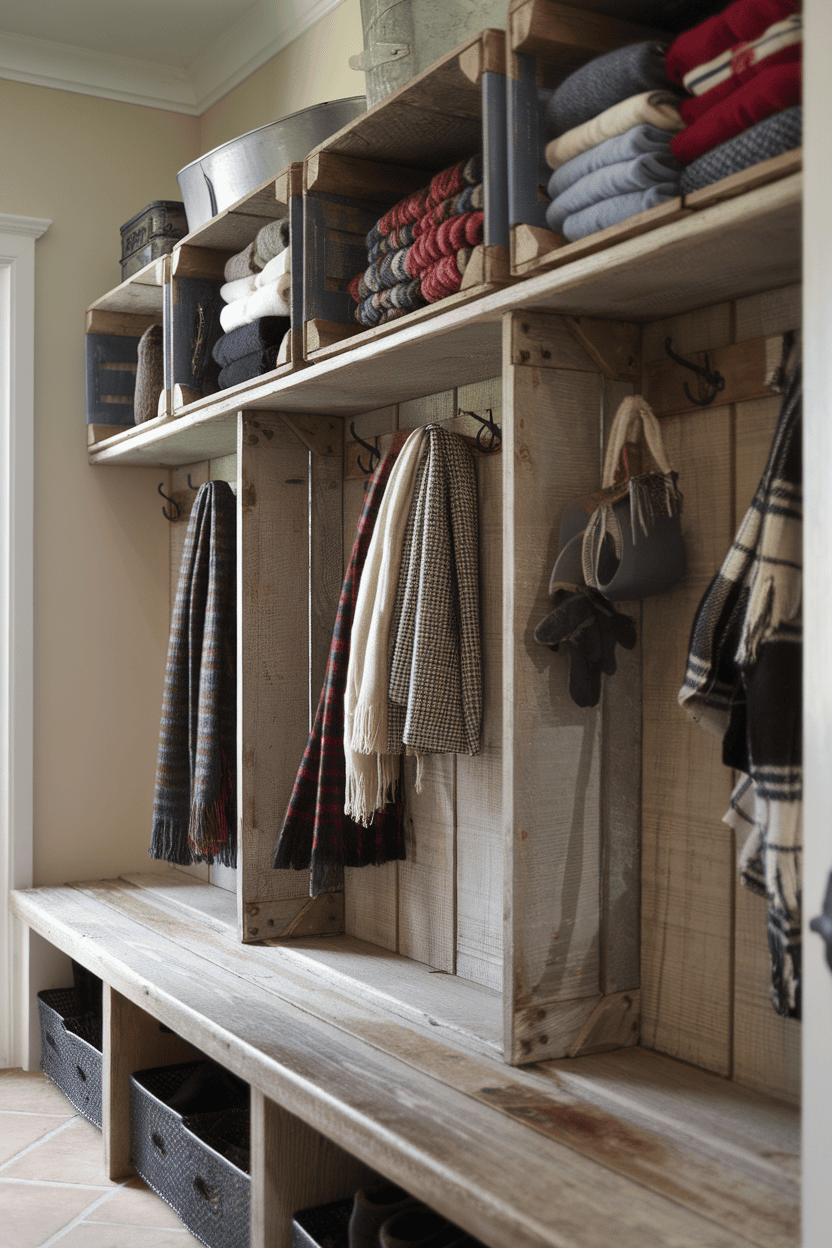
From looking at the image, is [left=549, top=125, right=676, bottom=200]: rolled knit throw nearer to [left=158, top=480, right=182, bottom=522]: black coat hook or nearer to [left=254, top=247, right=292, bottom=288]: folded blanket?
[left=254, top=247, right=292, bottom=288]: folded blanket

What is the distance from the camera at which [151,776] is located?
131 inches

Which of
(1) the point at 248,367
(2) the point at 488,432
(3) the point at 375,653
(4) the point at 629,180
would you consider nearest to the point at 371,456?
(1) the point at 248,367

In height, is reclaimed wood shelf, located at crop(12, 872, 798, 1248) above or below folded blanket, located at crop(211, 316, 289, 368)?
below

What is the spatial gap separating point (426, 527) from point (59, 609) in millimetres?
1560

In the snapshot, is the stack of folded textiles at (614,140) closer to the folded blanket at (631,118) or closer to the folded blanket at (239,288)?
the folded blanket at (631,118)

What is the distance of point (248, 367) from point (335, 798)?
0.87 meters

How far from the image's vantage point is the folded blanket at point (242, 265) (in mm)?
2389

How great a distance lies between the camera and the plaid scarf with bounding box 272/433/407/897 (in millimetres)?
2193

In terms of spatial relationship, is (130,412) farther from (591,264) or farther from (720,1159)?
(720,1159)

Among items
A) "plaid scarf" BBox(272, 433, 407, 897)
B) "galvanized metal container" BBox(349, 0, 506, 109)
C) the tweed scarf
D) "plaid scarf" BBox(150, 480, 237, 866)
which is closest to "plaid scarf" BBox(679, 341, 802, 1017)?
the tweed scarf

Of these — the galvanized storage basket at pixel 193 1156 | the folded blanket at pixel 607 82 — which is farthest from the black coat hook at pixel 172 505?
the folded blanket at pixel 607 82

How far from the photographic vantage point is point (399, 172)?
206cm

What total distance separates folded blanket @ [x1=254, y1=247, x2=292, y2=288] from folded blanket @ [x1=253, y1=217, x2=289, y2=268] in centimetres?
2

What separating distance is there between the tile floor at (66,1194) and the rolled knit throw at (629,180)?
6.16 ft
